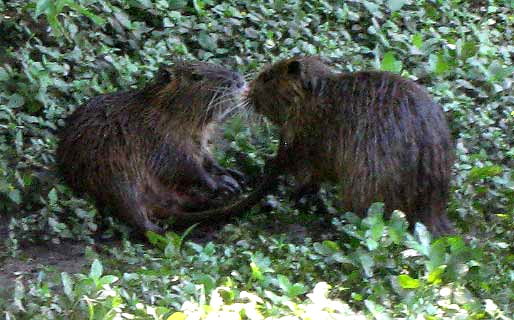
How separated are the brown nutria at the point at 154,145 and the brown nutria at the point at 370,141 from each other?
1.28 feet

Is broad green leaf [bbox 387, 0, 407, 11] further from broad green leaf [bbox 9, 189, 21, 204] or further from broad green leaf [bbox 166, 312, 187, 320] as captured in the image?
broad green leaf [bbox 166, 312, 187, 320]

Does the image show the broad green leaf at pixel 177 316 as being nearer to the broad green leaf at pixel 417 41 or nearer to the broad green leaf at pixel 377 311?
the broad green leaf at pixel 377 311

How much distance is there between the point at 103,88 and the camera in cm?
556

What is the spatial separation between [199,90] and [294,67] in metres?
0.49

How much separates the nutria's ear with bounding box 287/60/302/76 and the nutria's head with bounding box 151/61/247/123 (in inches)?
13.2

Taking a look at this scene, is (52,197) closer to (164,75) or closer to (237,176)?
(164,75)

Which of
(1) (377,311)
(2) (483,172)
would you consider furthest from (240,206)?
(1) (377,311)

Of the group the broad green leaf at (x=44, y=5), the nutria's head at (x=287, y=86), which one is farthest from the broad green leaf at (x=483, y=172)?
the broad green leaf at (x=44, y=5)

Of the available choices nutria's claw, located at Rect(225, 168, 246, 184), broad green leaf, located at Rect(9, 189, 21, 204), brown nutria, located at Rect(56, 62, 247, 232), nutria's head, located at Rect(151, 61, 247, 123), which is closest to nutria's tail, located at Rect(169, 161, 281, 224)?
brown nutria, located at Rect(56, 62, 247, 232)

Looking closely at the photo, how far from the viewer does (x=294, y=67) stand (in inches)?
197

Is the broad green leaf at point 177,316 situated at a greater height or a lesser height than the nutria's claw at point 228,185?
greater

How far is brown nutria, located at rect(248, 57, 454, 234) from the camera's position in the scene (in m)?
4.61

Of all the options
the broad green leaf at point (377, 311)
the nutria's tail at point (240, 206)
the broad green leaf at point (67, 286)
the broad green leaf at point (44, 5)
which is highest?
the broad green leaf at point (44, 5)

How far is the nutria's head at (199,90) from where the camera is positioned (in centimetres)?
514
